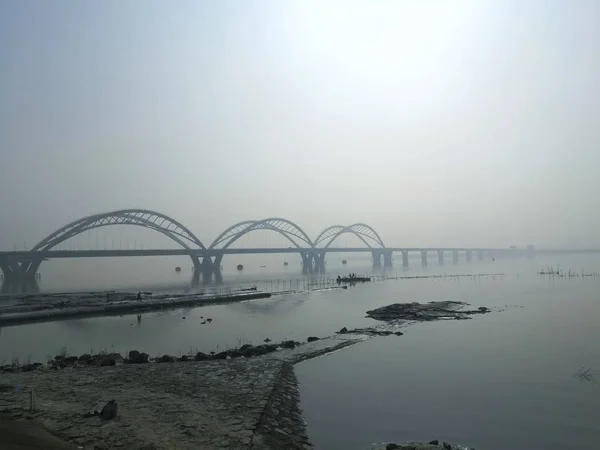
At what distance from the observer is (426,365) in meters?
16.6

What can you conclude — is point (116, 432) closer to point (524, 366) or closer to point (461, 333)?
point (524, 366)

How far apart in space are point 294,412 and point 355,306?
2695 cm

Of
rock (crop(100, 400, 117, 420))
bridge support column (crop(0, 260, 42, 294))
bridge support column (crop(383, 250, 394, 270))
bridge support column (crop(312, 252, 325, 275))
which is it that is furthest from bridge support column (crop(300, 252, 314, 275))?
rock (crop(100, 400, 117, 420))

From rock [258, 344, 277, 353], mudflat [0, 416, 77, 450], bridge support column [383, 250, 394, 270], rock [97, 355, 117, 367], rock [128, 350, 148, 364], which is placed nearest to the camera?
mudflat [0, 416, 77, 450]

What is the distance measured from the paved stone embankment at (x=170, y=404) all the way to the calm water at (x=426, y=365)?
1.02 m

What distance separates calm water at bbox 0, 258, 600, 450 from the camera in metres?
10.3

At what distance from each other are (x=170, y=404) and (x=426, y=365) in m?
10.2

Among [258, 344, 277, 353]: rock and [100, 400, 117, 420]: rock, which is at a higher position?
[100, 400, 117, 420]: rock

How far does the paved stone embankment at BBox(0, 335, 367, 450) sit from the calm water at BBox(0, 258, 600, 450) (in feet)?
3.34

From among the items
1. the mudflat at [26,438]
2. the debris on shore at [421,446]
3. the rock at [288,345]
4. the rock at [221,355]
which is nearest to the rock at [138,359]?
the rock at [221,355]

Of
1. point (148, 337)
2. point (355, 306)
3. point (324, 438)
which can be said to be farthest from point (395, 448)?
point (355, 306)

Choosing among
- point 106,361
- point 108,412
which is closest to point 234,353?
point 106,361

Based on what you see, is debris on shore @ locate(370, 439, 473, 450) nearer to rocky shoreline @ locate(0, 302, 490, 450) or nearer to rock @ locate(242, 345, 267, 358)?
rocky shoreline @ locate(0, 302, 490, 450)

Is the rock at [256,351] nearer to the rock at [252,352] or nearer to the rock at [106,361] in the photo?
the rock at [252,352]
